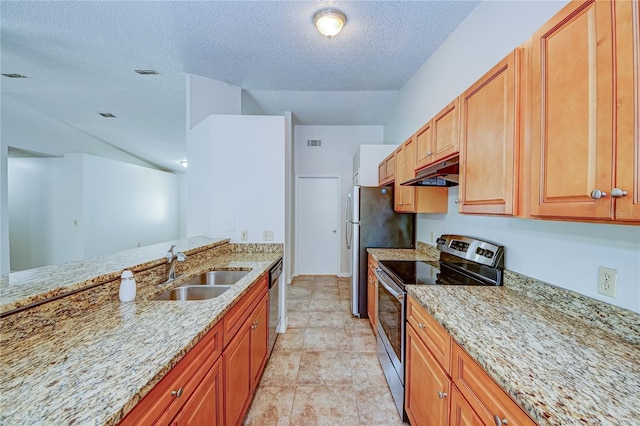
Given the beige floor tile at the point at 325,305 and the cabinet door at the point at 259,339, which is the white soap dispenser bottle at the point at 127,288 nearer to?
the cabinet door at the point at 259,339

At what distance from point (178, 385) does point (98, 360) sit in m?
0.26

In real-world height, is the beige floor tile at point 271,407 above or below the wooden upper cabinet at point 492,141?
below

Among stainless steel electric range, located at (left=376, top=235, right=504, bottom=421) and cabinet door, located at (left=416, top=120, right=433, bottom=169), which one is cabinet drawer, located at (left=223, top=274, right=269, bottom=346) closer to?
stainless steel electric range, located at (left=376, top=235, right=504, bottom=421)

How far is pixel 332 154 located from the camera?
4961 mm

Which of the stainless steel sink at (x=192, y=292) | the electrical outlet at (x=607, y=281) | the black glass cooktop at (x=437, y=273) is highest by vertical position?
the electrical outlet at (x=607, y=281)

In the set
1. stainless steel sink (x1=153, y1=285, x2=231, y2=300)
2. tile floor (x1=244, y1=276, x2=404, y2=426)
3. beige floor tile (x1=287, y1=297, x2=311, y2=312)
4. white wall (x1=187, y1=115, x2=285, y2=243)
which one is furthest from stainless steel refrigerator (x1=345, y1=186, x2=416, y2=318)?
stainless steel sink (x1=153, y1=285, x2=231, y2=300)

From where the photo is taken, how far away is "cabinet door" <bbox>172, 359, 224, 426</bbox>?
36.0 inches

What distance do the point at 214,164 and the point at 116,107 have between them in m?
3.42

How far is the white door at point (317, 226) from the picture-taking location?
16.4 feet

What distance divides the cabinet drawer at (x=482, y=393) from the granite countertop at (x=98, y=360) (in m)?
1.05

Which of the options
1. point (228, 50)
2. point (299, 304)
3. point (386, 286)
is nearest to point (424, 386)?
point (386, 286)

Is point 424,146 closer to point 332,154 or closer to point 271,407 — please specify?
point 271,407

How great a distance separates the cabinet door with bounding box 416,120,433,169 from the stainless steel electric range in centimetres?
69

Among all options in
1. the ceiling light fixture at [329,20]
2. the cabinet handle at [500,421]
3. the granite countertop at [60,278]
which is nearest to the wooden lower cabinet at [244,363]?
the granite countertop at [60,278]
